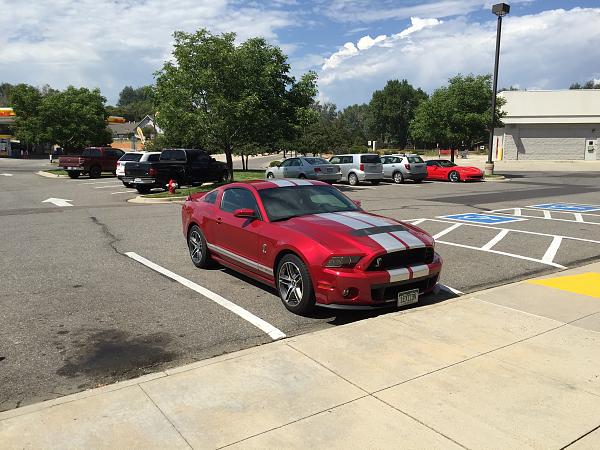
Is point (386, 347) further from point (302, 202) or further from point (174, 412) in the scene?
point (302, 202)

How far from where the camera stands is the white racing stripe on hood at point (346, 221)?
19.4ft

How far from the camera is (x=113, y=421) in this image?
3.53 metres

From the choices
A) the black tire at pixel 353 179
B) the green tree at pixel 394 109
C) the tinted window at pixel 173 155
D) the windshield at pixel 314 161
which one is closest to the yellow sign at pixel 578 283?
the windshield at pixel 314 161

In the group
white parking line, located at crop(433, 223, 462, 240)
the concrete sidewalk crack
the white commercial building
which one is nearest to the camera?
the concrete sidewalk crack

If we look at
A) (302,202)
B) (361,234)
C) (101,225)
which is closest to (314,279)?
(361,234)

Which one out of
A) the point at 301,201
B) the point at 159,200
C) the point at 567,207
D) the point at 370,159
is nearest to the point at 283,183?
the point at 301,201

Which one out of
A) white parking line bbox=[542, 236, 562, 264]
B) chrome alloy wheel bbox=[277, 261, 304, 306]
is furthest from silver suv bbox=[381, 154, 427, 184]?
chrome alloy wheel bbox=[277, 261, 304, 306]

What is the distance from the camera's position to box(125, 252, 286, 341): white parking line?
5301 millimetres

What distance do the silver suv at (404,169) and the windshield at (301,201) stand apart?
2099 cm

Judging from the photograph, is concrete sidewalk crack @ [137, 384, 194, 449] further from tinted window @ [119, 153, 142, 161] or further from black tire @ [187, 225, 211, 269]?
tinted window @ [119, 153, 142, 161]

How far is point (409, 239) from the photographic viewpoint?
5746mm

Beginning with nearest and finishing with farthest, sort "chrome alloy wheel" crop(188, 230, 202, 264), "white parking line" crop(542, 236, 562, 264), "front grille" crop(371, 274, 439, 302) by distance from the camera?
"front grille" crop(371, 274, 439, 302), "chrome alloy wheel" crop(188, 230, 202, 264), "white parking line" crop(542, 236, 562, 264)

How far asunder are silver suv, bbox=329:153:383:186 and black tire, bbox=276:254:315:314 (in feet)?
66.6

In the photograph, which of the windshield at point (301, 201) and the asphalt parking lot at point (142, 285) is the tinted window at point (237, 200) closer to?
the windshield at point (301, 201)
